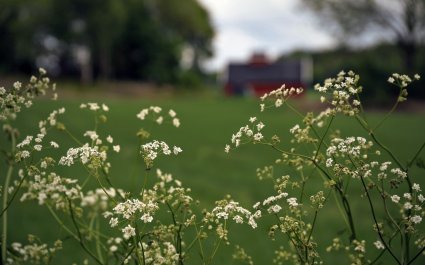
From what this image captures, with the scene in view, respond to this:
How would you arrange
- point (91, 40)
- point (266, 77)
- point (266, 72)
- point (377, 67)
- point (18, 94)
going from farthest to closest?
point (266, 72), point (266, 77), point (91, 40), point (377, 67), point (18, 94)

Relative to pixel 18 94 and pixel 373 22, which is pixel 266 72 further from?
pixel 18 94

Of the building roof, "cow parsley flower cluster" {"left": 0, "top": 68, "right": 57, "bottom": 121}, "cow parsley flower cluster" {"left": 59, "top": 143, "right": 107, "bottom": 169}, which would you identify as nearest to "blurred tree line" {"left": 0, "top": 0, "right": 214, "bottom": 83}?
the building roof

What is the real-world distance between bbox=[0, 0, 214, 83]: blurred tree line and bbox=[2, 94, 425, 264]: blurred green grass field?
22.3 m

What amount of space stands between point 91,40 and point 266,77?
59.8 ft

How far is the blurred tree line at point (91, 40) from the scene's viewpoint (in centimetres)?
4041

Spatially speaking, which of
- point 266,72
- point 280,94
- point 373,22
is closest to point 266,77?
point 266,72

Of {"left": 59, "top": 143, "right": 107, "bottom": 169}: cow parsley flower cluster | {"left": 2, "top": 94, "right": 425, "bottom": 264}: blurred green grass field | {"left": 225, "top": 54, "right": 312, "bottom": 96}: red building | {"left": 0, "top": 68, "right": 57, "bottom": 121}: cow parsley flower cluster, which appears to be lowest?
{"left": 225, "top": 54, "right": 312, "bottom": 96}: red building

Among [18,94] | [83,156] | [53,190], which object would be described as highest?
[18,94]

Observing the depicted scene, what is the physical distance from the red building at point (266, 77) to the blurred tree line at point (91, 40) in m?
4.61

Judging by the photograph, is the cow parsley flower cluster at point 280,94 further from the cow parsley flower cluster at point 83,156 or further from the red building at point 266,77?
the red building at point 266,77

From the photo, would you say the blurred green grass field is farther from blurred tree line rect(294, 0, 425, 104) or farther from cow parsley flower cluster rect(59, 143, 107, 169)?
blurred tree line rect(294, 0, 425, 104)

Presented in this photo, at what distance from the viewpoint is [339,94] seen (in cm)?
257

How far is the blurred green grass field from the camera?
237 inches

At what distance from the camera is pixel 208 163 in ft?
35.6
